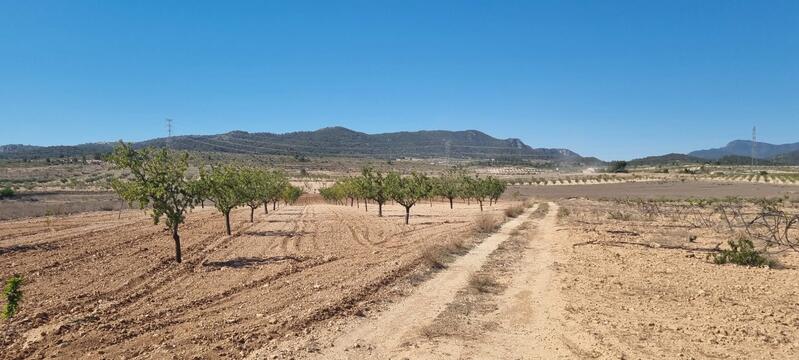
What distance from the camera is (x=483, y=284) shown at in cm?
1631

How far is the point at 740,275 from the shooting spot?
57.2 ft

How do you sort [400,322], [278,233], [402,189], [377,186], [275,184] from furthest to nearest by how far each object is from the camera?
1. [275,184]
2. [377,186]
3. [402,189]
4. [278,233]
5. [400,322]

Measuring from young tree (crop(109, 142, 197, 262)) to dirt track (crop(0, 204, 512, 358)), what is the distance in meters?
2.27

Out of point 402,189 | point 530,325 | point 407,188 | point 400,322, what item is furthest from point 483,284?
point 407,188

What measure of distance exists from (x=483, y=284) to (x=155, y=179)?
41.9 feet

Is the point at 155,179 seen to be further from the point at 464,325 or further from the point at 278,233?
the point at 464,325

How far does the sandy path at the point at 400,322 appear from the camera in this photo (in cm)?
1048

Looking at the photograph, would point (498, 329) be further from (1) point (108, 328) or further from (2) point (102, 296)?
(2) point (102, 296)

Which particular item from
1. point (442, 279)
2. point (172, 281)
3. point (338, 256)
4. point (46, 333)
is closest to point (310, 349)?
point (46, 333)

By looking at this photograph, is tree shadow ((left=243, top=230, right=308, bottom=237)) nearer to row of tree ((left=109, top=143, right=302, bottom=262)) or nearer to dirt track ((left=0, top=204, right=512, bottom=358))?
dirt track ((left=0, top=204, right=512, bottom=358))

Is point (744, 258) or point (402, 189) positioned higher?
point (402, 189)

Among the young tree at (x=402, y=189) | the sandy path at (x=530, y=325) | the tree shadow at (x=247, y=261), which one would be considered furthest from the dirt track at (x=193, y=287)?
the young tree at (x=402, y=189)

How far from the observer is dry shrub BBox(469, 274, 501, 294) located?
15765 mm

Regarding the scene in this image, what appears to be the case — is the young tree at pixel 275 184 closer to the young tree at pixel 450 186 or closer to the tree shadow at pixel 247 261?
the young tree at pixel 450 186
